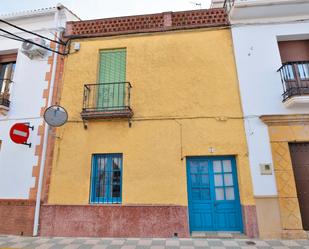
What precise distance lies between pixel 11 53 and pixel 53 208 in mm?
5949

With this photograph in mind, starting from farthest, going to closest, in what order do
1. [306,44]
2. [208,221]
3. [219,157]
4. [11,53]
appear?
[11,53] → [306,44] → [219,157] → [208,221]

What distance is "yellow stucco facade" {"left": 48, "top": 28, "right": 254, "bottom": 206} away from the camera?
5.70 meters

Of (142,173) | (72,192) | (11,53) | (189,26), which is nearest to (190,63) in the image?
(189,26)

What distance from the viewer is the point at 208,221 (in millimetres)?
5516

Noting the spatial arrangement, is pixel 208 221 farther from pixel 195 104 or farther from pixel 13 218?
pixel 13 218

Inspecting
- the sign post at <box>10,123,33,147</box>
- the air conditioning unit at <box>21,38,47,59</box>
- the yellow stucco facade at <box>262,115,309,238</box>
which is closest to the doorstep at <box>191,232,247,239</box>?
the yellow stucco facade at <box>262,115,309,238</box>

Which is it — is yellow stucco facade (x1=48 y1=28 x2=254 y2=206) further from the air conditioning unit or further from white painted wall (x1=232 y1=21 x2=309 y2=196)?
the air conditioning unit

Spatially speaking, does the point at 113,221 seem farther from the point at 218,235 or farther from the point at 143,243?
the point at 218,235

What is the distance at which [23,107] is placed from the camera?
6.57 metres

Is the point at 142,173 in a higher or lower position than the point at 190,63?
lower

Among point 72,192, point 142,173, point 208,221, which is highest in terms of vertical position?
point 142,173

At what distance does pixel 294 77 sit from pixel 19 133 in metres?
8.61

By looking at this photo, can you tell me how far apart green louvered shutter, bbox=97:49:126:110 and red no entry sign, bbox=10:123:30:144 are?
7.67ft

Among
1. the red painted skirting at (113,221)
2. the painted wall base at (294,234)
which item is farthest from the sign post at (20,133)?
the painted wall base at (294,234)
